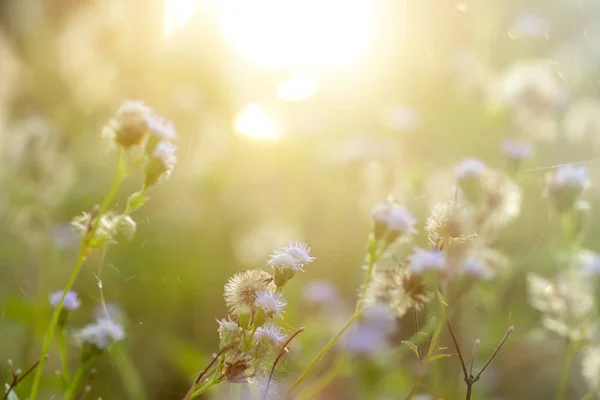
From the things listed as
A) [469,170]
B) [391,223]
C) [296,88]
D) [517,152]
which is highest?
[296,88]

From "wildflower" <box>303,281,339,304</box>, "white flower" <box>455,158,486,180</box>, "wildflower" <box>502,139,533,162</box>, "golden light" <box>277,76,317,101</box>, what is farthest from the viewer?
"golden light" <box>277,76,317,101</box>

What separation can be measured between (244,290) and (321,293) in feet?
2.03

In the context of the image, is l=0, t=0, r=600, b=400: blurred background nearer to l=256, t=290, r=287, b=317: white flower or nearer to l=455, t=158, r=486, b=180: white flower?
l=455, t=158, r=486, b=180: white flower

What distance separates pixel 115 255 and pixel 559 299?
2.83ft

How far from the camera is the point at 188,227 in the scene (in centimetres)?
145

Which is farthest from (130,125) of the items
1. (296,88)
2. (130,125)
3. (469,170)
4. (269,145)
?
(269,145)

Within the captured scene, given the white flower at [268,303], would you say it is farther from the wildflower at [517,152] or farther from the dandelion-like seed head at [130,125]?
the wildflower at [517,152]

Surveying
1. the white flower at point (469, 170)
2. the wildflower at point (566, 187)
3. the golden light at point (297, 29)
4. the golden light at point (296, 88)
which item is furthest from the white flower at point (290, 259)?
the golden light at point (296, 88)

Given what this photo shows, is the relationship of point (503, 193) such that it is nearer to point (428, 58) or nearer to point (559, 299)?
point (559, 299)

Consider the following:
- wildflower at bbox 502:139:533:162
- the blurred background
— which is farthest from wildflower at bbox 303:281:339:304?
wildflower at bbox 502:139:533:162

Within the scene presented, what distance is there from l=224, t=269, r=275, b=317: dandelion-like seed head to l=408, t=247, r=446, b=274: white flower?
11 cm

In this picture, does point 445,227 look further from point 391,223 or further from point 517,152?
point 517,152

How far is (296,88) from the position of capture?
1.51 meters

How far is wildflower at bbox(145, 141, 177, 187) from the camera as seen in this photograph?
54 centimetres
